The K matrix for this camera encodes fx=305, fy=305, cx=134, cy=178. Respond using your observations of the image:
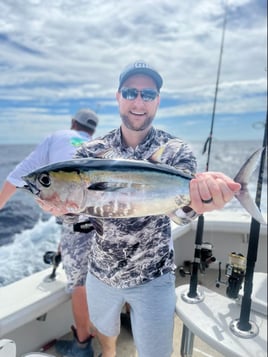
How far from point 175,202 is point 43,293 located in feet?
4.57

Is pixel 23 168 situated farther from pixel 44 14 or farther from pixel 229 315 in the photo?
pixel 229 315

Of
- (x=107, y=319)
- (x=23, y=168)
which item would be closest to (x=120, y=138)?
(x=23, y=168)

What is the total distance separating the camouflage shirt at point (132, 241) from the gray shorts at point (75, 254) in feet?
1.59

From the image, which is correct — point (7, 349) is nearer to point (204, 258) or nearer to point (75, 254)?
point (75, 254)

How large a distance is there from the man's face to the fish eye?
447 millimetres

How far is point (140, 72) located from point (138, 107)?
0.18 meters

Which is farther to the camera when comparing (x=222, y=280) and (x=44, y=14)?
(x=222, y=280)

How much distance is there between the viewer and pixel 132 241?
138 centimetres

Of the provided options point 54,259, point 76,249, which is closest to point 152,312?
point 76,249

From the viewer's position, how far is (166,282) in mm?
1427

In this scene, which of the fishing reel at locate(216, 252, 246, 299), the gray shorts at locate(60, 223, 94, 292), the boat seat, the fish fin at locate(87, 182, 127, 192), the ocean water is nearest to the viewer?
the fish fin at locate(87, 182, 127, 192)

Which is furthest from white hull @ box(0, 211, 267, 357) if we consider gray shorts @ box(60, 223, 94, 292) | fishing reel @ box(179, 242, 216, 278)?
gray shorts @ box(60, 223, 94, 292)

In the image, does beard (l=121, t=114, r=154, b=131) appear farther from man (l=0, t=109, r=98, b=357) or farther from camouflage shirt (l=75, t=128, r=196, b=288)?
man (l=0, t=109, r=98, b=357)

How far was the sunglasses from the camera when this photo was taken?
1.19 metres
